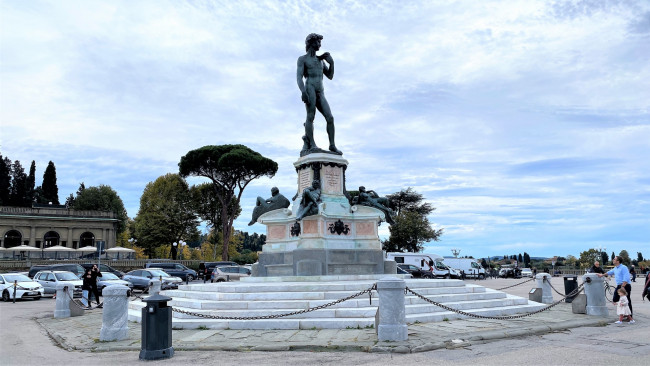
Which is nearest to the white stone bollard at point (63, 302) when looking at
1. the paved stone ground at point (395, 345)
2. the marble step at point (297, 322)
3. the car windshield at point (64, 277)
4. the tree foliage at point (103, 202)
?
the paved stone ground at point (395, 345)

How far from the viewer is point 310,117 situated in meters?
16.0

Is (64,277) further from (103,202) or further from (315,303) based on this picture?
(103,202)

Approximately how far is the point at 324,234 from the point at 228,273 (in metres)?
15.7

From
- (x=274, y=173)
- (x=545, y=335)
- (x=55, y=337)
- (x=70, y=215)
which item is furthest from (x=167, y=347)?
(x=70, y=215)

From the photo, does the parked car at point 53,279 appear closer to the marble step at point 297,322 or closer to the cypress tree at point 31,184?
the marble step at point 297,322

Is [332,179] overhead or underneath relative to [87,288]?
overhead

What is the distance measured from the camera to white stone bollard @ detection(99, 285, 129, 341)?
9188 mm

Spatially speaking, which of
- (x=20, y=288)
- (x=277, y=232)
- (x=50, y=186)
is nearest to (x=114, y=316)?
(x=277, y=232)

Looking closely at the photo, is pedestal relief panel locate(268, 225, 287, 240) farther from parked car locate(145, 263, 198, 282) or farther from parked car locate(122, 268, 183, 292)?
parked car locate(145, 263, 198, 282)

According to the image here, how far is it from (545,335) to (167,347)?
266 inches

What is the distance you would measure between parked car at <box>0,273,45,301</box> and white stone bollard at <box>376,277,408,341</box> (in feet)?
65.0

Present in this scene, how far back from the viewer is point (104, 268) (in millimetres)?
30781

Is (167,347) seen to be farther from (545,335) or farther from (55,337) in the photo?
(545,335)

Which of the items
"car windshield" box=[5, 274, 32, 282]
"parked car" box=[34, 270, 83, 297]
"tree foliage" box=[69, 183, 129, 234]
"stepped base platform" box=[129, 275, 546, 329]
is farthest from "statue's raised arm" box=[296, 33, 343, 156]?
"tree foliage" box=[69, 183, 129, 234]
